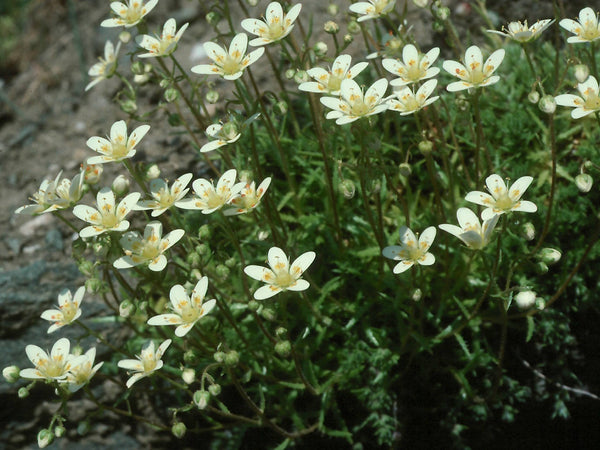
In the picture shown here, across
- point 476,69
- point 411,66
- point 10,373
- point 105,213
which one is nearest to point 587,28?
point 476,69

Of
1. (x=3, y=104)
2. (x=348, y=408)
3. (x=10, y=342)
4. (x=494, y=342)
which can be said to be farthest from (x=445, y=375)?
(x=3, y=104)

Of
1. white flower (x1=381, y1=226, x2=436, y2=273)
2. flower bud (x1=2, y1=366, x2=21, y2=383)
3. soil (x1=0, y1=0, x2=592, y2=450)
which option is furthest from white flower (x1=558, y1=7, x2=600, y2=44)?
flower bud (x1=2, y1=366, x2=21, y2=383)

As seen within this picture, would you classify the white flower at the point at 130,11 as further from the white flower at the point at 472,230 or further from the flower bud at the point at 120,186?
the white flower at the point at 472,230

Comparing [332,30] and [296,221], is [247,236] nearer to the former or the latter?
[296,221]

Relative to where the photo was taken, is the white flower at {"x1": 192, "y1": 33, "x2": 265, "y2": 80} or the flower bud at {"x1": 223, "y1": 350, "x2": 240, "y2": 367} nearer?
the flower bud at {"x1": 223, "y1": 350, "x2": 240, "y2": 367}

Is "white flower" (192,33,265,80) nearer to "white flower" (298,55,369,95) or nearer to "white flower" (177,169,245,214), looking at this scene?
"white flower" (298,55,369,95)

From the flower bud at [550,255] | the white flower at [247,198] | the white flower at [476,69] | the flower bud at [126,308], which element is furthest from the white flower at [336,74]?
the flower bud at [126,308]

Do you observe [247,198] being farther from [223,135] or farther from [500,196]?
[500,196]
